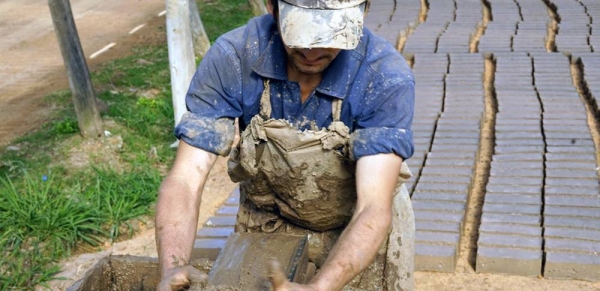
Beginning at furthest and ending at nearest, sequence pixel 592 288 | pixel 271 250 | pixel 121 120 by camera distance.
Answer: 1. pixel 121 120
2. pixel 592 288
3. pixel 271 250

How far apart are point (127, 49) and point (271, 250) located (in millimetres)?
6984

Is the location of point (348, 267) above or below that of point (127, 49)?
above

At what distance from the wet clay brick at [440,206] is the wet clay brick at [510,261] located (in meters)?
0.44

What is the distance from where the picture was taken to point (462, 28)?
25.4 feet

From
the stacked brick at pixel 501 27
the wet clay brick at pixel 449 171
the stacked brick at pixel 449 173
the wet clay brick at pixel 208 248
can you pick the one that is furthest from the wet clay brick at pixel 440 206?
the stacked brick at pixel 501 27

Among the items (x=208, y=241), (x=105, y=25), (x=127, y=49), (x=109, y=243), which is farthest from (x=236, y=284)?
(x=105, y=25)

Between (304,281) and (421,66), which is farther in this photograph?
(421,66)

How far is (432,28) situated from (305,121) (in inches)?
216

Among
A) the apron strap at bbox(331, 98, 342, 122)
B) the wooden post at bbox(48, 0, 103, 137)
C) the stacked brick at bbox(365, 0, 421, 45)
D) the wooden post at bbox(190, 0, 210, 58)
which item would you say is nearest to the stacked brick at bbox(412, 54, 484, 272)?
the stacked brick at bbox(365, 0, 421, 45)

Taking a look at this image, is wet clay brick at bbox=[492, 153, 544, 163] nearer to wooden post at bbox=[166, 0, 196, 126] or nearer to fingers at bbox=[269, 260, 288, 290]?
wooden post at bbox=[166, 0, 196, 126]

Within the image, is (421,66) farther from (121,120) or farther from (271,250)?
(271,250)

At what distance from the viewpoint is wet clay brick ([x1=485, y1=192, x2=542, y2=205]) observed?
176 inches

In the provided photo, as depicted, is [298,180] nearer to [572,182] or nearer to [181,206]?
[181,206]

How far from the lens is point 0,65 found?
8758mm
